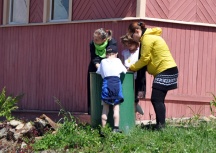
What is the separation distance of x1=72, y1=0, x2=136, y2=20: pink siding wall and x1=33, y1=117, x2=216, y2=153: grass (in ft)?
9.12

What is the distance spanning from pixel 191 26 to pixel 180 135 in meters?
3.42

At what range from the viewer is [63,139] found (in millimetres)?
8727

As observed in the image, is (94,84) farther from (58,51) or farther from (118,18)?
(58,51)

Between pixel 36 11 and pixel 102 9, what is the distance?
2.34m

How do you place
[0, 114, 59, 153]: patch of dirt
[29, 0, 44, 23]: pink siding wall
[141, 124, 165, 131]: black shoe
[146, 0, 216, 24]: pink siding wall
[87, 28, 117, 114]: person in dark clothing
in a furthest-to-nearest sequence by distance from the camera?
[29, 0, 44, 23]: pink siding wall
[146, 0, 216, 24]: pink siding wall
[87, 28, 117, 114]: person in dark clothing
[0, 114, 59, 153]: patch of dirt
[141, 124, 165, 131]: black shoe

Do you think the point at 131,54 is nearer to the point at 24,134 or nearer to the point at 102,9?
the point at 102,9

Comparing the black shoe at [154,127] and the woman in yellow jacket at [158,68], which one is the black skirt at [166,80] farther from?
the black shoe at [154,127]

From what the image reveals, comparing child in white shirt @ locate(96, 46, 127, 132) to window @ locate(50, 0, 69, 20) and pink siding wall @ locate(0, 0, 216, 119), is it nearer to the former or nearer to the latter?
pink siding wall @ locate(0, 0, 216, 119)

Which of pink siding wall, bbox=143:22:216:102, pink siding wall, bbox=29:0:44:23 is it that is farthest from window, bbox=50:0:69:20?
pink siding wall, bbox=143:22:216:102

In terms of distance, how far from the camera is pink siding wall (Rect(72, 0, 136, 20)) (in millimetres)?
11078

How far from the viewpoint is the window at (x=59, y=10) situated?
42.3 feet

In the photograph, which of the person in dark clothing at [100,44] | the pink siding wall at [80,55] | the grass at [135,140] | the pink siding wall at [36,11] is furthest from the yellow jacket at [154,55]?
the pink siding wall at [36,11]

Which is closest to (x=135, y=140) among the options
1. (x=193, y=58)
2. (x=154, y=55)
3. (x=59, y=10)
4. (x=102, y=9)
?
(x=154, y=55)

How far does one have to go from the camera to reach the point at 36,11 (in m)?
13.4
